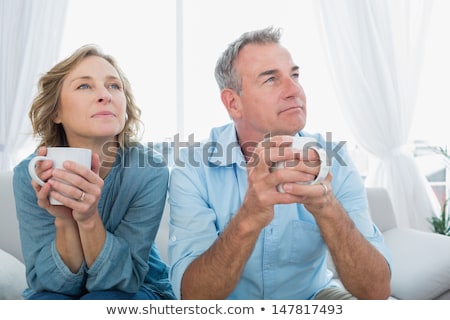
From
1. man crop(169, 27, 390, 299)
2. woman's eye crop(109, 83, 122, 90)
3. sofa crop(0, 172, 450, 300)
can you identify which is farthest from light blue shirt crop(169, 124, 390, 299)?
sofa crop(0, 172, 450, 300)

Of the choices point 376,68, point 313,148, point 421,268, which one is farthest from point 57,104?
point 376,68

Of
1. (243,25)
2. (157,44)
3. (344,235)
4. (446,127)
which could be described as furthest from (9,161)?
(446,127)

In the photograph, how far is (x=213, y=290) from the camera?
1.15m

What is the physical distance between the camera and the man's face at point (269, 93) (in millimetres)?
1389

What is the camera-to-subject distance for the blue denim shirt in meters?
1.20

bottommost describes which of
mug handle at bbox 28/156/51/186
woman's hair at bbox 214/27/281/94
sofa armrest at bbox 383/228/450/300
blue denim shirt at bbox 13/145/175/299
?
sofa armrest at bbox 383/228/450/300

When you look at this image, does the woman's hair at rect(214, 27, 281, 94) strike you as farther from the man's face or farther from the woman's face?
the woman's face

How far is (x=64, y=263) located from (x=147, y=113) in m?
2.11

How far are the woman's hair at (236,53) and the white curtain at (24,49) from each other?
75.3 inches

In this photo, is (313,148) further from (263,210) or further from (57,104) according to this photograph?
(57,104)

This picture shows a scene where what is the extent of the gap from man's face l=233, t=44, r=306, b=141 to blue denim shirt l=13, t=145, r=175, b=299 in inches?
12.7

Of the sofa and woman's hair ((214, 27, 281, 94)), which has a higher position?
woman's hair ((214, 27, 281, 94))

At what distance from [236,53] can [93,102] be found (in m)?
0.48

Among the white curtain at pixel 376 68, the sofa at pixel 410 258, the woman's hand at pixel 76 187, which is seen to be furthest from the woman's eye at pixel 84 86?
the white curtain at pixel 376 68
